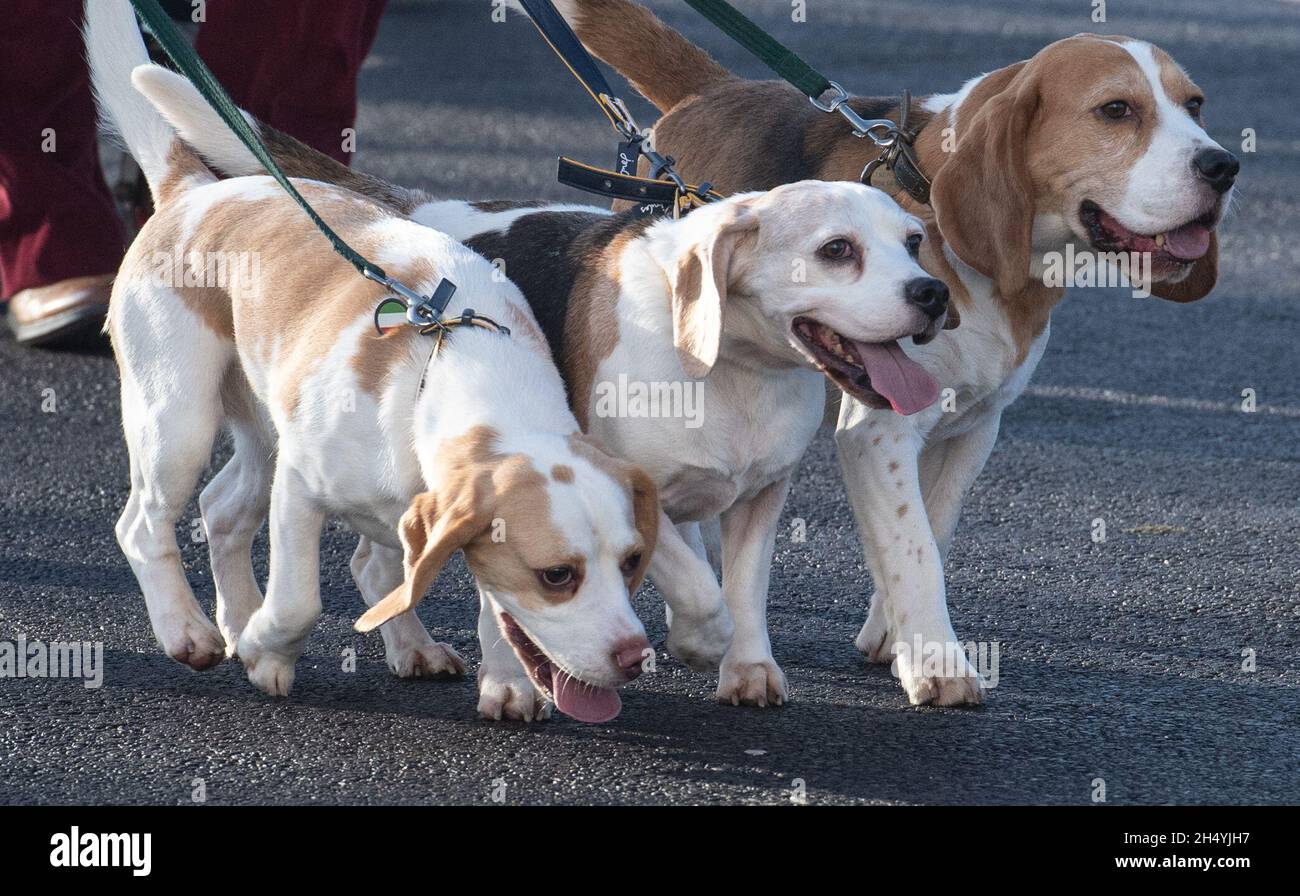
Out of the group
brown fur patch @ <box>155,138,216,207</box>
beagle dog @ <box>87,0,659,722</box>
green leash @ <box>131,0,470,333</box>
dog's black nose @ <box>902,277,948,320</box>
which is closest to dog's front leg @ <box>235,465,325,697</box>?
beagle dog @ <box>87,0,659,722</box>

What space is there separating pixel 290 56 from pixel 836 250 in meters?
3.12

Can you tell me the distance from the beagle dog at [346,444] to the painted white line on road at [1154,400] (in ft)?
10.4

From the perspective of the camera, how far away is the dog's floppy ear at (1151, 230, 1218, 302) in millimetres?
4545

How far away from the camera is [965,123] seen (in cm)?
438

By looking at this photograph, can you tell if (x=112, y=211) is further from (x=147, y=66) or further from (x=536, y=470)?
(x=536, y=470)

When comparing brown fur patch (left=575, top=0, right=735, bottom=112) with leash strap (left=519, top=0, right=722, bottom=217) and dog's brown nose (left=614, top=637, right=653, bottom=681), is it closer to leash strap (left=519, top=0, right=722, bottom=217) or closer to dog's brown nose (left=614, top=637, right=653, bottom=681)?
leash strap (left=519, top=0, right=722, bottom=217)

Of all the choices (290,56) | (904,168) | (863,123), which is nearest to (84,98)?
(290,56)

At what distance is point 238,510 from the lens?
454cm

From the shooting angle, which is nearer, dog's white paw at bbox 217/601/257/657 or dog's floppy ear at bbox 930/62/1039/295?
dog's floppy ear at bbox 930/62/1039/295

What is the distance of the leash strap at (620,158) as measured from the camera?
4.50m

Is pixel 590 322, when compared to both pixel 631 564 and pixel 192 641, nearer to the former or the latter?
pixel 631 564

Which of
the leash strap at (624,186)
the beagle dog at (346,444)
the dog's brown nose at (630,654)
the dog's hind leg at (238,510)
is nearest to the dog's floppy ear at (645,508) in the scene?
the beagle dog at (346,444)

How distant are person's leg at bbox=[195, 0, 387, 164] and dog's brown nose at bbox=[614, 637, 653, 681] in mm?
3464

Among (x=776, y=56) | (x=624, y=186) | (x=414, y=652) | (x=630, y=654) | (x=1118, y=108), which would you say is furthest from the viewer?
(x=776, y=56)
